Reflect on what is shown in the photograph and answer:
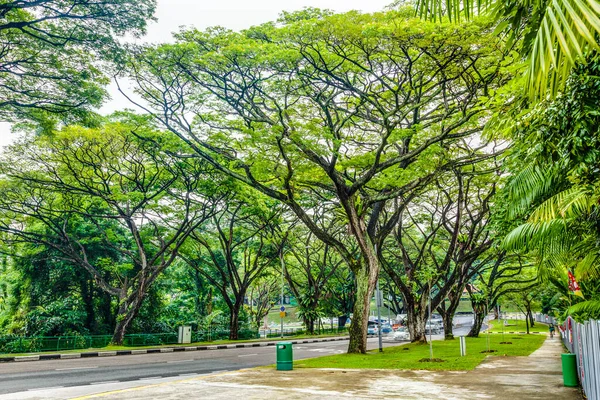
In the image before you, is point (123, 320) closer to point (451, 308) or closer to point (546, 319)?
point (451, 308)

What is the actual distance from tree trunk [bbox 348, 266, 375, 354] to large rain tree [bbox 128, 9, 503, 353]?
4 centimetres

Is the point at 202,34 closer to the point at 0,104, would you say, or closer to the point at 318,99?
the point at 318,99

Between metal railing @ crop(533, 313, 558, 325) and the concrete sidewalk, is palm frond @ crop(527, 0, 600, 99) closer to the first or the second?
the concrete sidewalk

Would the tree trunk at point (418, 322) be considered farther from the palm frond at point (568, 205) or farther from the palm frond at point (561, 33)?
the palm frond at point (561, 33)

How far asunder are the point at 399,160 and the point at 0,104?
36.6 feet

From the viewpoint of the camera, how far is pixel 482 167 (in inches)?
779

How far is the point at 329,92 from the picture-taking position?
16.1m

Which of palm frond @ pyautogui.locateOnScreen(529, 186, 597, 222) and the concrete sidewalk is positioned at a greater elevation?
palm frond @ pyautogui.locateOnScreen(529, 186, 597, 222)

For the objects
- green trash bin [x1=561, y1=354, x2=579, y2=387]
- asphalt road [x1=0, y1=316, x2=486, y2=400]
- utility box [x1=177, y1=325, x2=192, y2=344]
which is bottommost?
utility box [x1=177, y1=325, x2=192, y2=344]

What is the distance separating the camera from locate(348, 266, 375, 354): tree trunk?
16.9m

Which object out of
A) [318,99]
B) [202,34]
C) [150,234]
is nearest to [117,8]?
[202,34]

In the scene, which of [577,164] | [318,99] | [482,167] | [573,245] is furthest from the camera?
[482,167]

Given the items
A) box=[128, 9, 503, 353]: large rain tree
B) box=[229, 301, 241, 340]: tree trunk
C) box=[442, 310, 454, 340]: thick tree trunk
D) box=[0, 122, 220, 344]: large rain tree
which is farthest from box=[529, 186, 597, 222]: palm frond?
box=[229, 301, 241, 340]: tree trunk

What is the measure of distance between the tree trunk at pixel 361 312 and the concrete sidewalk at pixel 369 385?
15.6ft
